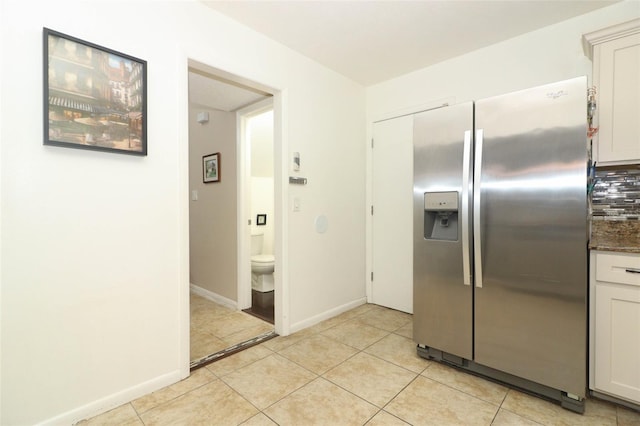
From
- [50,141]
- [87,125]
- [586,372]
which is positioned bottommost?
[586,372]

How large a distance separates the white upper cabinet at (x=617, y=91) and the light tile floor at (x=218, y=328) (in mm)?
2764

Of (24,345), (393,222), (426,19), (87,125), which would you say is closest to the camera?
(24,345)

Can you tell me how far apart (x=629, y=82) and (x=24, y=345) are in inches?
135

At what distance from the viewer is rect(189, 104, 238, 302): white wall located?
3258 mm

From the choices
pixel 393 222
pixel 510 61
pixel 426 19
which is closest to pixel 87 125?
pixel 426 19

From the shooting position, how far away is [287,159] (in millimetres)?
2506

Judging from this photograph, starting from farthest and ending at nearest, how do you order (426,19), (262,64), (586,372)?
(262,64) → (426,19) → (586,372)

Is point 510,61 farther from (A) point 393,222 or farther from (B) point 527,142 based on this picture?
(A) point 393,222

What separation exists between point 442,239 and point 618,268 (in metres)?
0.87

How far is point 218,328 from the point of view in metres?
2.67

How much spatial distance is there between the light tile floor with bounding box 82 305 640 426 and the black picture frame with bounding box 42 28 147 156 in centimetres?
143

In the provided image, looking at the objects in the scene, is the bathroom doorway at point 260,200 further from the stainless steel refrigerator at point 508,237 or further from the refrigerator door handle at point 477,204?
the refrigerator door handle at point 477,204

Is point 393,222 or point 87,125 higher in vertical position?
point 87,125

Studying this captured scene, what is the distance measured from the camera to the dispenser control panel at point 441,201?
1909 mm
